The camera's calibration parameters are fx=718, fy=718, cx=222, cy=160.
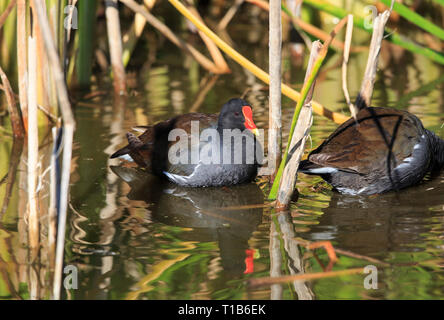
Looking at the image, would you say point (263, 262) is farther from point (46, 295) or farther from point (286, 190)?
point (46, 295)

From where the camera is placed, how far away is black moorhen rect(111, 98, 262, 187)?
13.4 ft

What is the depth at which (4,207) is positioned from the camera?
3.78 meters

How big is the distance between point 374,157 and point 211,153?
940 mm

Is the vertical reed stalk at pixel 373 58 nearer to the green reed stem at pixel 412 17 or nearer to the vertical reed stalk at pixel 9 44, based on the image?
the green reed stem at pixel 412 17

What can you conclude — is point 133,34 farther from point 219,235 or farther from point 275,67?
point 219,235

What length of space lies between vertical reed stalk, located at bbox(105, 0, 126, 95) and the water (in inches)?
31.5

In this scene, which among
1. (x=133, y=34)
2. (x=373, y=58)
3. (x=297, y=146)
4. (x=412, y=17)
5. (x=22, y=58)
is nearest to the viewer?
(x=297, y=146)

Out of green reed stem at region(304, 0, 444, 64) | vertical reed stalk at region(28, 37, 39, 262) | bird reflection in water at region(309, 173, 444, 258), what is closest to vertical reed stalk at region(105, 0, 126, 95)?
green reed stem at region(304, 0, 444, 64)

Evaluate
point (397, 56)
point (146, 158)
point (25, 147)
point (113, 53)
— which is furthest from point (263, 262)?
point (397, 56)

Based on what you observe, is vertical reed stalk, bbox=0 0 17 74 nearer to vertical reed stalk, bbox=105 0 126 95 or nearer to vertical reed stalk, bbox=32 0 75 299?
vertical reed stalk, bbox=105 0 126 95

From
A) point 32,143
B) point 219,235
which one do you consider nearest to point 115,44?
point 219,235

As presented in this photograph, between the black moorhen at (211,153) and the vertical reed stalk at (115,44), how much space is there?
159 cm

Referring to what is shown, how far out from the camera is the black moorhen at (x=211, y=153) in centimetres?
410

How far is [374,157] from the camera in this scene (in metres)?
3.73
